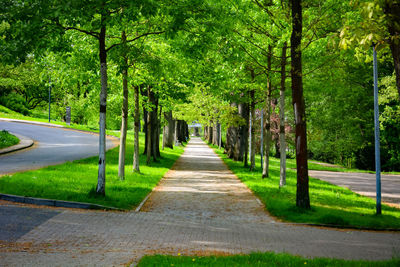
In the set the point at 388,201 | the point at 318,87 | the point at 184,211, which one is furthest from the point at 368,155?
the point at 184,211

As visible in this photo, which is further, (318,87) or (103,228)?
(318,87)

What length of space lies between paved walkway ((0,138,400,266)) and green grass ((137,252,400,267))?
1.61 feet

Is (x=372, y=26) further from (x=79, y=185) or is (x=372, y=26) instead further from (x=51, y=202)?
(x=79, y=185)

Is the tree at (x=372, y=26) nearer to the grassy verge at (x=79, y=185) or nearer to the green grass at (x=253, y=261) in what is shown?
the green grass at (x=253, y=261)

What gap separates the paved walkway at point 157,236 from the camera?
625 centimetres

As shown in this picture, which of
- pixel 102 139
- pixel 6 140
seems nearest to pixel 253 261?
pixel 102 139

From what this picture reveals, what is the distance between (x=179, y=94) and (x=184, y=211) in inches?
318

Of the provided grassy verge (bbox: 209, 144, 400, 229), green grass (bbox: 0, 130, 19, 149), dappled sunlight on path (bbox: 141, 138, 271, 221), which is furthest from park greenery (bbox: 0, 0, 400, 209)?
green grass (bbox: 0, 130, 19, 149)

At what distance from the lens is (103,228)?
812 cm

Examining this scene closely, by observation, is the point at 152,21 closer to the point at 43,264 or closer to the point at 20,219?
the point at 20,219

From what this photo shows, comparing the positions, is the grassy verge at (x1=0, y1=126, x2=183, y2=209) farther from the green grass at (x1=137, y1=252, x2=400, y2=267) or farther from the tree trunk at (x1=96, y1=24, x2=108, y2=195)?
the green grass at (x1=137, y1=252, x2=400, y2=267)

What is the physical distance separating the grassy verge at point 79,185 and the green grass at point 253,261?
5.15 metres

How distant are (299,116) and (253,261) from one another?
5952mm

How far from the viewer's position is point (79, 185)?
42.2 feet
